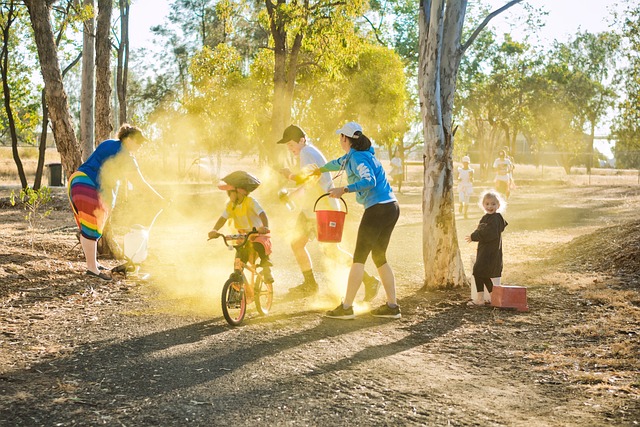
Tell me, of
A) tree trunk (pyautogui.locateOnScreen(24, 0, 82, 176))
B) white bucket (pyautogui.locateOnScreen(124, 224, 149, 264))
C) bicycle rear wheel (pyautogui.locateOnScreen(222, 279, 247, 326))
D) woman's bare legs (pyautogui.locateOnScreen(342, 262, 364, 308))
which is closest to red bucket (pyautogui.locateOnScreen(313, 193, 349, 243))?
woman's bare legs (pyautogui.locateOnScreen(342, 262, 364, 308))

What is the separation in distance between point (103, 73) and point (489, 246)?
7793 mm

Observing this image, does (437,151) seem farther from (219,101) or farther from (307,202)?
(219,101)

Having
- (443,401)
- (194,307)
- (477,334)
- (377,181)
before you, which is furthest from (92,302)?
(443,401)

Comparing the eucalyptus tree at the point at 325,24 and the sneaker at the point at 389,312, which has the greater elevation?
the eucalyptus tree at the point at 325,24

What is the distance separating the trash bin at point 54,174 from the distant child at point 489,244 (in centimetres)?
2722

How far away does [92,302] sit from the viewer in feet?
28.4

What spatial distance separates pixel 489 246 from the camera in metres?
8.69

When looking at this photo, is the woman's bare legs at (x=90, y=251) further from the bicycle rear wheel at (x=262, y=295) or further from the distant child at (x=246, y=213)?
the bicycle rear wheel at (x=262, y=295)

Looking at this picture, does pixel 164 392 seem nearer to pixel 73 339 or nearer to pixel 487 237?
pixel 73 339

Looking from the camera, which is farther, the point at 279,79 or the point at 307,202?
the point at 279,79

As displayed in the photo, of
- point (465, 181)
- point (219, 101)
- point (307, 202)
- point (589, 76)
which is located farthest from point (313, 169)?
point (589, 76)

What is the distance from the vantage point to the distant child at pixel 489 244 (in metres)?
8.65

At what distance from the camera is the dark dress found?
28.3ft

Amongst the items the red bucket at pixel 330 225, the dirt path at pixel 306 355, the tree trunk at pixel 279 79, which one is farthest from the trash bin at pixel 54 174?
the red bucket at pixel 330 225
